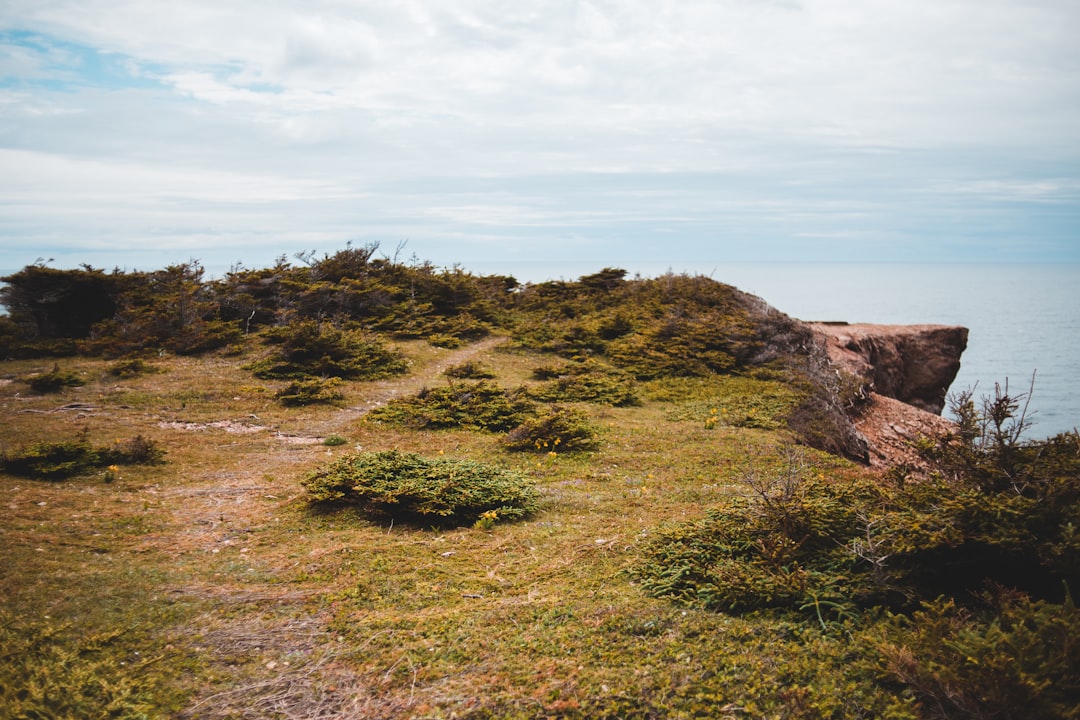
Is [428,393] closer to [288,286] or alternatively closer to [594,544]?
[594,544]

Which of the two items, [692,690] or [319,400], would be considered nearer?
[692,690]

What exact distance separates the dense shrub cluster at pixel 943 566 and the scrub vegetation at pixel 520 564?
0.08 ft

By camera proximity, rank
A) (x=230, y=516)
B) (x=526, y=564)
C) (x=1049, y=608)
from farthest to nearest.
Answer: (x=230, y=516), (x=526, y=564), (x=1049, y=608)

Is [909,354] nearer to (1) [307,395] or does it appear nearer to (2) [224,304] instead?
(1) [307,395]

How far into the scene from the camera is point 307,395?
55.4ft

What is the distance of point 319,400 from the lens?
56.2 feet

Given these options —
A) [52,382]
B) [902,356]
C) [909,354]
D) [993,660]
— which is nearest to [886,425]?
[902,356]

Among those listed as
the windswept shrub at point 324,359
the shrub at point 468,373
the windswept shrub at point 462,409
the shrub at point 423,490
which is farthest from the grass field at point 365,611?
the shrub at point 468,373

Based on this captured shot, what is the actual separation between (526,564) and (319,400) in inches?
444

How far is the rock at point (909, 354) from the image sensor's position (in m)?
25.7

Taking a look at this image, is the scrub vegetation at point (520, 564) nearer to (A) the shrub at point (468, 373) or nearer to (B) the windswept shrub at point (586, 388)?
(B) the windswept shrub at point (586, 388)

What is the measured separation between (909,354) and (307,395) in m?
24.9

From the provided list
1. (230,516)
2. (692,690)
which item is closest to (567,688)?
(692,690)

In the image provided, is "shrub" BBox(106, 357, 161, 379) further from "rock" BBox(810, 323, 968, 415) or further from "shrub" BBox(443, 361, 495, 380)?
"rock" BBox(810, 323, 968, 415)
